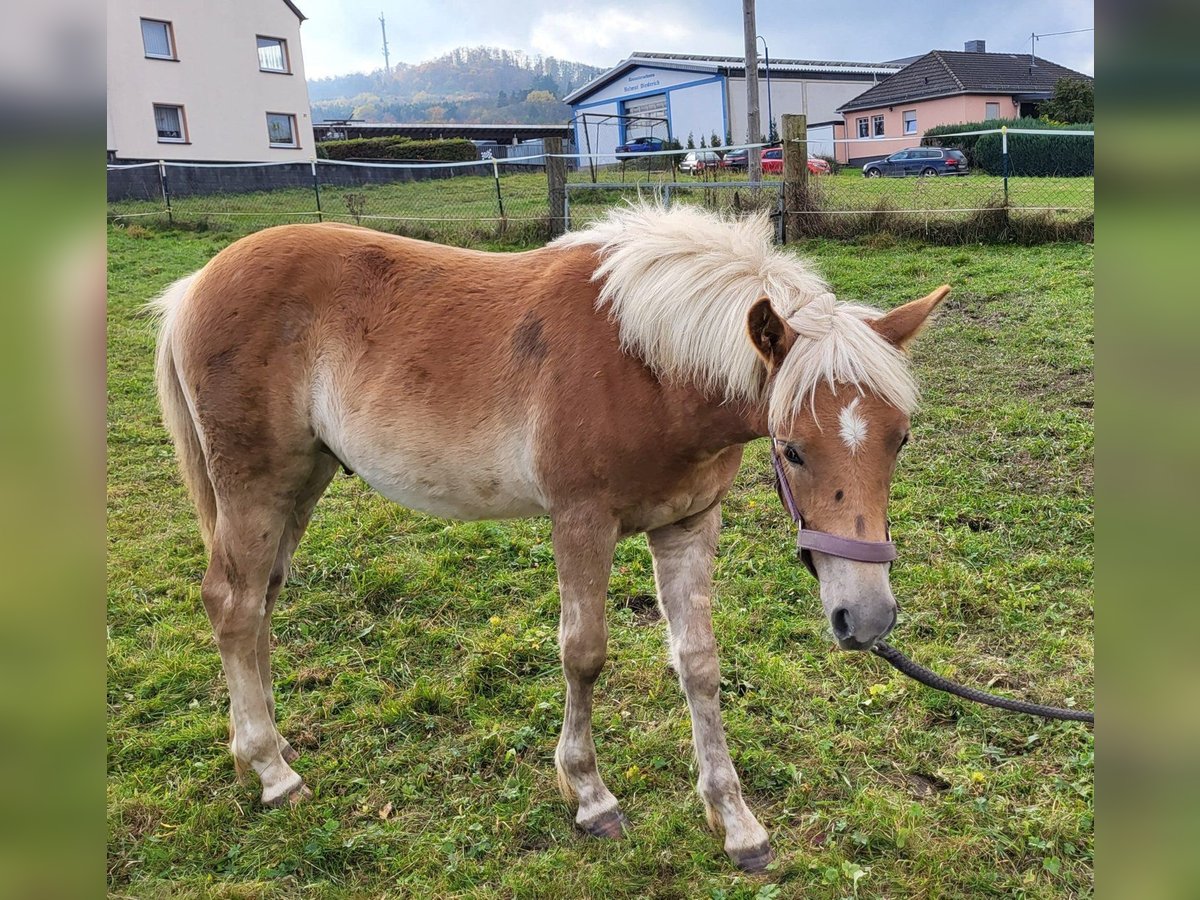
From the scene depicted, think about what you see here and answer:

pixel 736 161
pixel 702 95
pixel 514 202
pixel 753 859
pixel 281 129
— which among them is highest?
pixel 702 95

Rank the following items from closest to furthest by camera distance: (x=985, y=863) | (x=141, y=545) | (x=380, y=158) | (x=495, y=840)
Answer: (x=985, y=863) < (x=495, y=840) < (x=141, y=545) < (x=380, y=158)

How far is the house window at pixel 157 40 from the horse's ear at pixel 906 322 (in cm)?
2822

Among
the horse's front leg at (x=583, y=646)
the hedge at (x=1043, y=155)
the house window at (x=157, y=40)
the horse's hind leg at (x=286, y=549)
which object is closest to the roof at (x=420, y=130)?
the house window at (x=157, y=40)

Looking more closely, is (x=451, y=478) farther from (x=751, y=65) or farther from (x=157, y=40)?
(x=157, y=40)

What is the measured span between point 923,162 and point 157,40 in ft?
72.7

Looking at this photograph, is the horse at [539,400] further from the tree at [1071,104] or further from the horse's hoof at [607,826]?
the tree at [1071,104]

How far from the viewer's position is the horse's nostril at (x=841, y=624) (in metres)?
2.05

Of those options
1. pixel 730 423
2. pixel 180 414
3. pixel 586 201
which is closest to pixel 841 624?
pixel 730 423

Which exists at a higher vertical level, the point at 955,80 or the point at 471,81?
the point at 471,81

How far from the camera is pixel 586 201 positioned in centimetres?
1122
